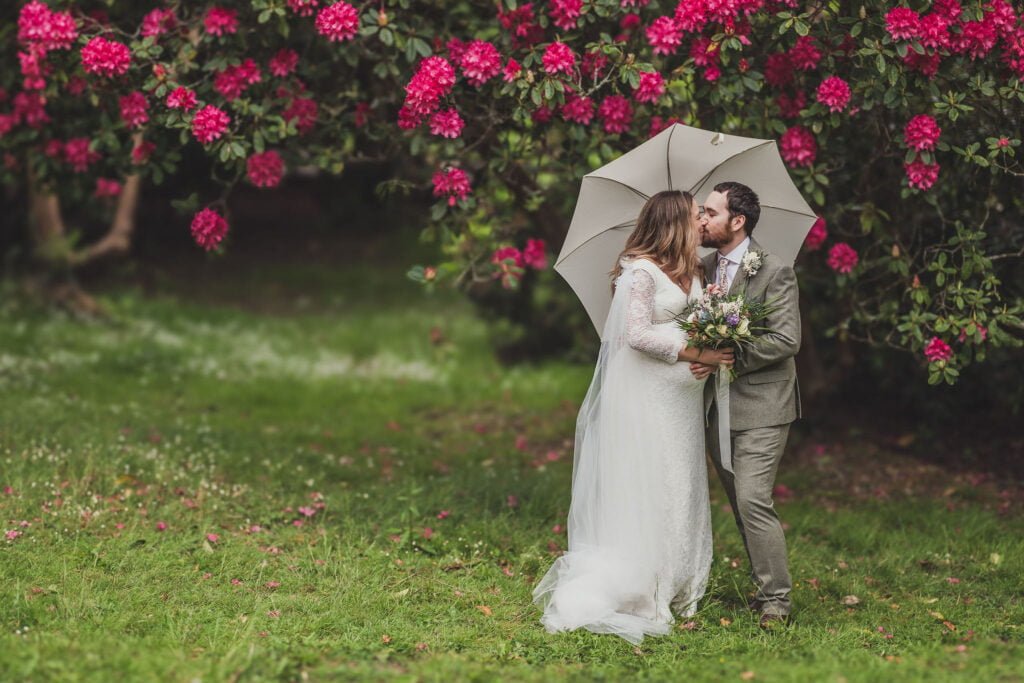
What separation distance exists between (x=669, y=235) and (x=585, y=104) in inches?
52.8

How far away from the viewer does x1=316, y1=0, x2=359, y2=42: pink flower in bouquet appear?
17.3 feet

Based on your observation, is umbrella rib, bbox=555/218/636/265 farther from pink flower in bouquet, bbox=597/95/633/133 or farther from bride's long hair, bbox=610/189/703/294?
pink flower in bouquet, bbox=597/95/633/133

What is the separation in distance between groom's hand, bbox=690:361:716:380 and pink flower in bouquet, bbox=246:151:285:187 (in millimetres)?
2812

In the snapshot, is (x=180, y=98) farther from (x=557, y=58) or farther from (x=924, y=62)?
(x=924, y=62)

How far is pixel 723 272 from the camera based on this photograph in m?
4.91

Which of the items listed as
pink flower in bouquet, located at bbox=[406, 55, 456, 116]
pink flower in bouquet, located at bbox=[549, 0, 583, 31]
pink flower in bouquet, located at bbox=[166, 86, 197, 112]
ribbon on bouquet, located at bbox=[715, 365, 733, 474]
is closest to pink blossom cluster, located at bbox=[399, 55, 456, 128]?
pink flower in bouquet, located at bbox=[406, 55, 456, 116]

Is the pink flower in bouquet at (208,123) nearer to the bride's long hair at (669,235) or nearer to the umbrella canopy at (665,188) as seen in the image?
the umbrella canopy at (665,188)

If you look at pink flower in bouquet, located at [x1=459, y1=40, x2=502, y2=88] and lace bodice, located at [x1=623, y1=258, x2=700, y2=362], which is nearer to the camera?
lace bodice, located at [x1=623, y1=258, x2=700, y2=362]

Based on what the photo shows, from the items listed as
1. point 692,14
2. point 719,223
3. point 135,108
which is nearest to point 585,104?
point 692,14

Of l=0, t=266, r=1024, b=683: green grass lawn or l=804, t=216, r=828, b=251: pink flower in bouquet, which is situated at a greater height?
l=804, t=216, r=828, b=251: pink flower in bouquet

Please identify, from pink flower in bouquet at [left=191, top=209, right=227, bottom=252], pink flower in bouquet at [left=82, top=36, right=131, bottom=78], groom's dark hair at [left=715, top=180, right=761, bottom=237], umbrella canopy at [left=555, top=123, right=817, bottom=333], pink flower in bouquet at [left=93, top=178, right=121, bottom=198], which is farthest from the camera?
pink flower in bouquet at [left=93, top=178, right=121, bottom=198]

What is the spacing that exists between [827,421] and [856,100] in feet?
11.4

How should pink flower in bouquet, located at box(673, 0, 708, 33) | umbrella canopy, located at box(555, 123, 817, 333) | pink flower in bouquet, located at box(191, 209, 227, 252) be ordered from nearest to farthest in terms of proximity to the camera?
umbrella canopy, located at box(555, 123, 817, 333)
pink flower in bouquet, located at box(673, 0, 708, 33)
pink flower in bouquet, located at box(191, 209, 227, 252)

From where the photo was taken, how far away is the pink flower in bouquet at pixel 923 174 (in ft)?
17.8
